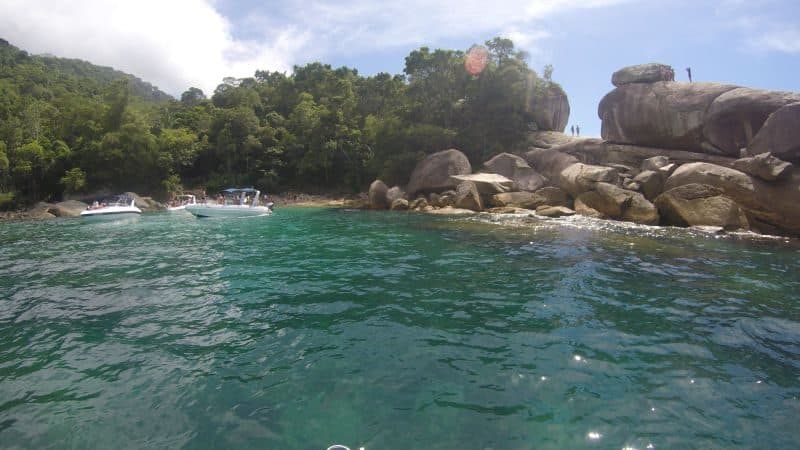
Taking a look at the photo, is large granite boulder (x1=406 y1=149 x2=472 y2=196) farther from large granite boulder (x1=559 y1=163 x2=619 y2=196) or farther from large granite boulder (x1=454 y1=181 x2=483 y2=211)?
large granite boulder (x1=559 y1=163 x2=619 y2=196)

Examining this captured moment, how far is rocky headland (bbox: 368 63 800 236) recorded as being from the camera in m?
18.3

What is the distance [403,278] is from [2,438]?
7564 millimetres

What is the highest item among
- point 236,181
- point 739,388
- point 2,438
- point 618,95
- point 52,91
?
point 52,91

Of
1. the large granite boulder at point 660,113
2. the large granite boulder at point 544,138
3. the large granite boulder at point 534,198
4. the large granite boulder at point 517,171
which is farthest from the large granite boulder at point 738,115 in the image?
the large granite boulder at point 544,138

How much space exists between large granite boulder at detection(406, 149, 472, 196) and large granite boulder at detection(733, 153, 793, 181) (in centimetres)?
1846

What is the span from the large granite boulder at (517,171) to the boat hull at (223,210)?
19668 millimetres

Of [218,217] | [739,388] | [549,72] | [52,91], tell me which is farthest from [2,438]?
[52,91]

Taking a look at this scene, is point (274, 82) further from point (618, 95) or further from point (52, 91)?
point (618, 95)

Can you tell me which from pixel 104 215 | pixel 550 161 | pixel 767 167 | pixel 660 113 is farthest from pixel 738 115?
pixel 104 215

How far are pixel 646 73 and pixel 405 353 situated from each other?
105ft

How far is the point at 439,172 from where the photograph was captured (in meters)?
33.9

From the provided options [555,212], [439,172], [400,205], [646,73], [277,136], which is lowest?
[555,212]

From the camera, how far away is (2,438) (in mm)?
4020

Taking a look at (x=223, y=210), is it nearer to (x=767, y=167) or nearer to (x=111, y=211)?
Answer: (x=111, y=211)
